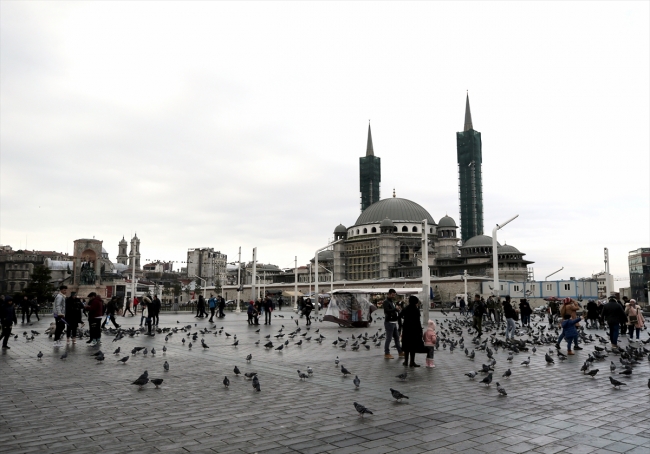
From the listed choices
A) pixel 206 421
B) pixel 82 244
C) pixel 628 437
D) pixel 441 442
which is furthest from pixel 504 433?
pixel 82 244

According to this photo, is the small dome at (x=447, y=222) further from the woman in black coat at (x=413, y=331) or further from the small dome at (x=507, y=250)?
the woman in black coat at (x=413, y=331)

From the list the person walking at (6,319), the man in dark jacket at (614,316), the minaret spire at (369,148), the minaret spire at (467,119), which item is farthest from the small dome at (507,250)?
the person walking at (6,319)

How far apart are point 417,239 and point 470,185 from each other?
51.9 ft

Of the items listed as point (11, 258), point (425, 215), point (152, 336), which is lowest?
point (152, 336)

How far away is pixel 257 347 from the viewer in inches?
557

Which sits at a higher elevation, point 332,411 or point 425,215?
point 425,215

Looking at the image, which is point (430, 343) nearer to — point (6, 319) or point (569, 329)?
point (569, 329)

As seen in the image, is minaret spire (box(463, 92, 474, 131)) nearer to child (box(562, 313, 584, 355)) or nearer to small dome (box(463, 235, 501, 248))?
small dome (box(463, 235, 501, 248))

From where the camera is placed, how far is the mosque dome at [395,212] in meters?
96.6

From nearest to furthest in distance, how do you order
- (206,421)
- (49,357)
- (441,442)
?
1. (441,442)
2. (206,421)
3. (49,357)

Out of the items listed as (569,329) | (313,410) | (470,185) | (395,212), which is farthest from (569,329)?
(470,185)

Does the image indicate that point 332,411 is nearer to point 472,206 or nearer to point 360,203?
point 472,206

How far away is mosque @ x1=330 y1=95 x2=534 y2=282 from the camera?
85938 millimetres

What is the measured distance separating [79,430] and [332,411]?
2.91m
